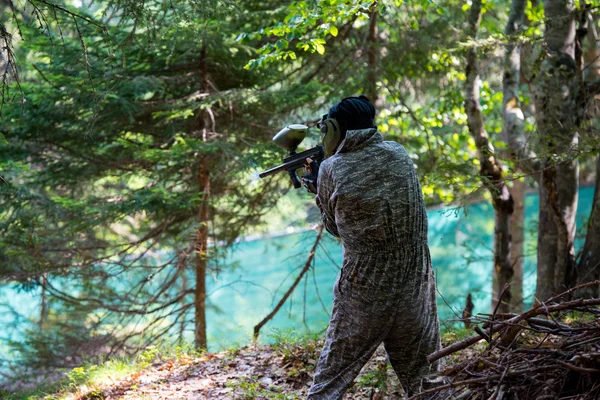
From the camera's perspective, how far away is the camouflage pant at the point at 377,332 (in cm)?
379

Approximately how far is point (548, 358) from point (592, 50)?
8.55 meters

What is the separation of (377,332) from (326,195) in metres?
0.92

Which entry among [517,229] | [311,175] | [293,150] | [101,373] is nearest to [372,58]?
[517,229]

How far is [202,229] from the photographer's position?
373 inches

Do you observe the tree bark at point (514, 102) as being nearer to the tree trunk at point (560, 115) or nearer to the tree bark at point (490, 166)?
the tree bark at point (490, 166)

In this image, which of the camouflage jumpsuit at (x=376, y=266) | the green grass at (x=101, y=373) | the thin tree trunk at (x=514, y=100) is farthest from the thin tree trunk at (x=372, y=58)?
the camouflage jumpsuit at (x=376, y=266)

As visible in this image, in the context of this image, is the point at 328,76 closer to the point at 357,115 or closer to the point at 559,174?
the point at 559,174

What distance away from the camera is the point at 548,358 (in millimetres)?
2758

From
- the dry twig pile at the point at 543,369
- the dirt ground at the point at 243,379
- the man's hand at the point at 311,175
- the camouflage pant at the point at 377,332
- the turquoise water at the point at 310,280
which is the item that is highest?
the turquoise water at the point at 310,280

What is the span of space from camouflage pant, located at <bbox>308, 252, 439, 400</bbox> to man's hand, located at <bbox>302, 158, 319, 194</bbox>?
0.64 m

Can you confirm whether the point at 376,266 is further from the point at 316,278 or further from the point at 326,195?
the point at 316,278

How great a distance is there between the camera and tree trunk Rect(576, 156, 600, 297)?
759 cm

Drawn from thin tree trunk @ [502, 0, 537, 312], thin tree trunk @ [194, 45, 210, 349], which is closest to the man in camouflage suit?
thin tree trunk @ [502, 0, 537, 312]

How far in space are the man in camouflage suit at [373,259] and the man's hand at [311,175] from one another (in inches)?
6.8
